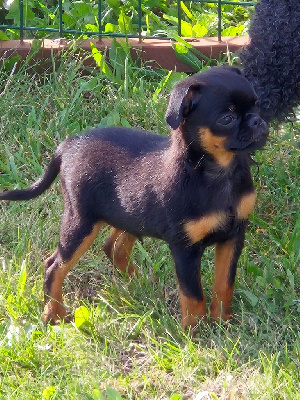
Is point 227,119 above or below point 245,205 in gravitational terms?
above

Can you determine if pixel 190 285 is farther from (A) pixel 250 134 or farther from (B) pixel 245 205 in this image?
(A) pixel 250 134

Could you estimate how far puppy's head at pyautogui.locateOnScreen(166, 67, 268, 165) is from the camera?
3057 millimetres

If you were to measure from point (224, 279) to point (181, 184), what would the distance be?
499 millimetres

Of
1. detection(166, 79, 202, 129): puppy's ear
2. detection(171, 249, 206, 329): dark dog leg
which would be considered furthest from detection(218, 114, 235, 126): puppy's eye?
detection(171, 249, 206, 329): dark dog leg

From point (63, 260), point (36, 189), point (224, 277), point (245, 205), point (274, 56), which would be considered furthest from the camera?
point (274, 56)

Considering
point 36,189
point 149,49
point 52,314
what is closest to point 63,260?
point 52,314

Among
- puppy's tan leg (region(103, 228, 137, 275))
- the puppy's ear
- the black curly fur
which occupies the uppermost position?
the puppy's ear

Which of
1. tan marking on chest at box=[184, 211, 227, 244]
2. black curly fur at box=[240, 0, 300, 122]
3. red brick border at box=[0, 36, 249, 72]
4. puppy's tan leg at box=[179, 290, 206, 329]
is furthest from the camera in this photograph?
red brick border at box=[0, 36, 249, 72]

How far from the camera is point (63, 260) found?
357cm

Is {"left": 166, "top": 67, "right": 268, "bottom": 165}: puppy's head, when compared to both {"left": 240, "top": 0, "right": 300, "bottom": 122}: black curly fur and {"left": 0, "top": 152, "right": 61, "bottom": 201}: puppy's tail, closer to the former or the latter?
{"left": 0, "top": 152, "right": 61, "bottom": 201}: puppy's tail

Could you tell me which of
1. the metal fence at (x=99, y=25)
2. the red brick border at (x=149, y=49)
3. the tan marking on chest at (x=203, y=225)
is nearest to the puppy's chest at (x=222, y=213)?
→ the tan marking on chest at (x=203, y=225)

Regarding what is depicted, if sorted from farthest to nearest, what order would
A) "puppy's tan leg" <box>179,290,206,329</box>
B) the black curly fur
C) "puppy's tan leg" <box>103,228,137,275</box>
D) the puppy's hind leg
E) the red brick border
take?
the red brick border < the black curly fur < "puppy's tan leg" <box>103,228,137,275</box> < the puppy's hind leg < "puppy's tan leg" <box>179,290,206,329</box>

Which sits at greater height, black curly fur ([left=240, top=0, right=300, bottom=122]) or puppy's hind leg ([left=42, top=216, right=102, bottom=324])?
black curly fur ([left=240, top=0, right=300, bottom=122])

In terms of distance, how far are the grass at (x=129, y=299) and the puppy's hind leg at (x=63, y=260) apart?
0.08m
